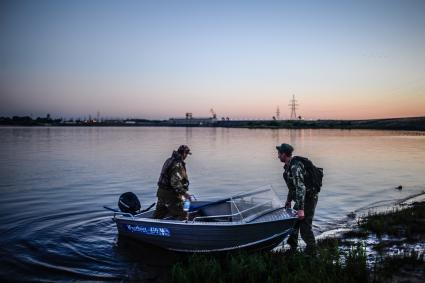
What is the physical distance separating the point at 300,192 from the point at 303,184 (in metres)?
0.19

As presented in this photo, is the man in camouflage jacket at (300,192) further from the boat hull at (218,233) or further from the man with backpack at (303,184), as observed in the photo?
the boat hull at (218,233)

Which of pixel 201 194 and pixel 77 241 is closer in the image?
pixel 77 241

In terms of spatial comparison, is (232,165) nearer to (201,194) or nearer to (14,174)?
(201,194)

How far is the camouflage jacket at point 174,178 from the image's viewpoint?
9438mm

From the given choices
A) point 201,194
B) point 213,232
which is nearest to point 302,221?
point 213,232

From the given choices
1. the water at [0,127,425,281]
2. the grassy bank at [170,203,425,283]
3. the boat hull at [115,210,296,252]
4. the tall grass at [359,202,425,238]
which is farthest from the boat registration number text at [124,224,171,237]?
the tall grass at [359,202,425,238]

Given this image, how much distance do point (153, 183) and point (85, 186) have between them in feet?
13.2

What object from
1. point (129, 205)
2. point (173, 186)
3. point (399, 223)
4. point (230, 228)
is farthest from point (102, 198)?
point (399, 223)

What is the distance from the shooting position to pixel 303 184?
7852mm

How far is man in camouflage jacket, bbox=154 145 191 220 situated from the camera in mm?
9453

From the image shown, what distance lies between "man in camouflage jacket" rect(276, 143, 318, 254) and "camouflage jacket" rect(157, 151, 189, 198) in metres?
2.65

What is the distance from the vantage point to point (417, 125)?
6722 inches

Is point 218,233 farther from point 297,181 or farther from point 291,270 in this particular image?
point 297,181

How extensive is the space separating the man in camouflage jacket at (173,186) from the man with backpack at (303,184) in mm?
2611
